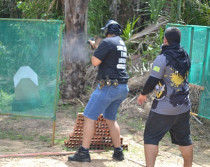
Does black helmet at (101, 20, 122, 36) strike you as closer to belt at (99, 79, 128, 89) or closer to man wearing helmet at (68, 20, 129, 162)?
man wearing helmet at (68, 20, 129, 162)

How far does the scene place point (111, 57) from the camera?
5113 mm

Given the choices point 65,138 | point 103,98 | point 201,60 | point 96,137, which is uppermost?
point 201,60

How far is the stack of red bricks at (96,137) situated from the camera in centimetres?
585

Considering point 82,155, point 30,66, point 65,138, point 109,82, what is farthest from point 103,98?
point 65,138

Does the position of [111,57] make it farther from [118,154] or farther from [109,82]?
[118,154]

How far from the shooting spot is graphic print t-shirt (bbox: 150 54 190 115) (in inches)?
173

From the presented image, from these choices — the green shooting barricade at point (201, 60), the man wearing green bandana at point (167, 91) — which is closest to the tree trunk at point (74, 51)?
the green shooting barricade at point (201, 60)

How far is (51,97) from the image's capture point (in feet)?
19.5

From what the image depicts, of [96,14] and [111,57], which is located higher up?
[96,14]

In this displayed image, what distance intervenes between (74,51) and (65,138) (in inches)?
117

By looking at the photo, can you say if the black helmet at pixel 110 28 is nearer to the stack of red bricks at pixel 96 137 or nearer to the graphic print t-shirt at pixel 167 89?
the graphic print t-shirt at pixel 167 89

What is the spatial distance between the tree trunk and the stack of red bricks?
3.24m

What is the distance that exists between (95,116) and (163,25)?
573 cm

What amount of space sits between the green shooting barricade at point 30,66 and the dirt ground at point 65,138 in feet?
1.77
